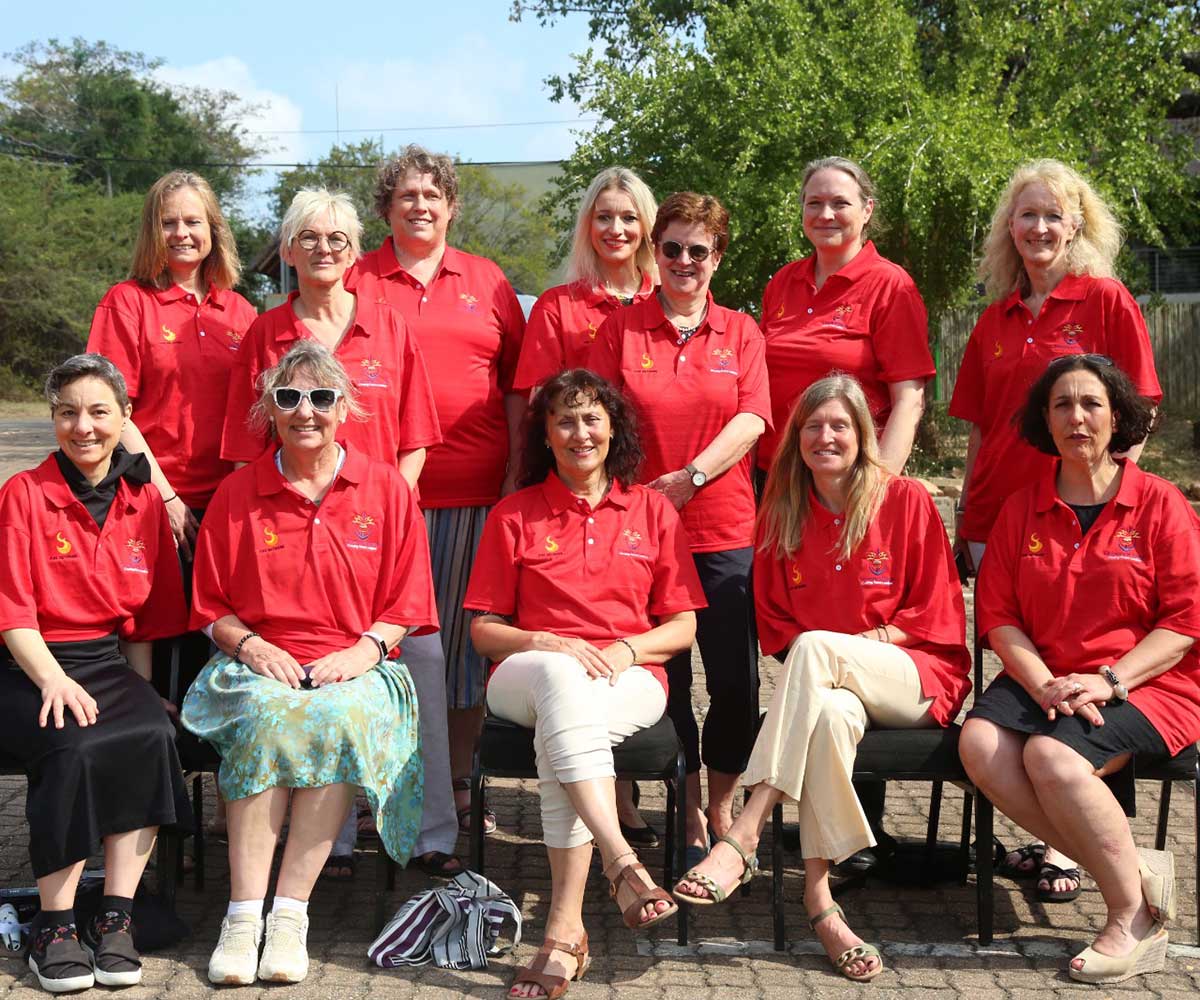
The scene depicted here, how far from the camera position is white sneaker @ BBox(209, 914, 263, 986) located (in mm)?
3812

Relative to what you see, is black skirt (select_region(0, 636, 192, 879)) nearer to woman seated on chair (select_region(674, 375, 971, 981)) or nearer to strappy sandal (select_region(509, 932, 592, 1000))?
strappy sandal (select_region(509, 932, 592, 1000))

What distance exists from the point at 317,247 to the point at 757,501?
1.87 m

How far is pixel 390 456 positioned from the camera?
15.6 ft

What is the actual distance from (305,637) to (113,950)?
1.05 m

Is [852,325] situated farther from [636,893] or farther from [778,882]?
[636,893]

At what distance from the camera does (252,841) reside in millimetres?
4016

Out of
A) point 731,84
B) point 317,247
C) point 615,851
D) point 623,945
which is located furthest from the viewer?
point 731,84

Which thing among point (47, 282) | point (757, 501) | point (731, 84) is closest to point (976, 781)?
point (757, 501)

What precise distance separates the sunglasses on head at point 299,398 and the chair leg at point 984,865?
2.34 meters

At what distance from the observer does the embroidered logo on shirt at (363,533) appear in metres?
4.38

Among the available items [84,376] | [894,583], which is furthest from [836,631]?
[84,376]

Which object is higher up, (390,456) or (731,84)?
(731,84)

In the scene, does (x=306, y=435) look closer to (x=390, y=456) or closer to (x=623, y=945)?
(x=390, y=456)

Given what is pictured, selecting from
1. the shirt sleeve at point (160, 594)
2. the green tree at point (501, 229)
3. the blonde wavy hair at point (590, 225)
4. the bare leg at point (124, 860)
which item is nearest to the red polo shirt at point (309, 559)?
the shirt sleeve at point (160, 594)
